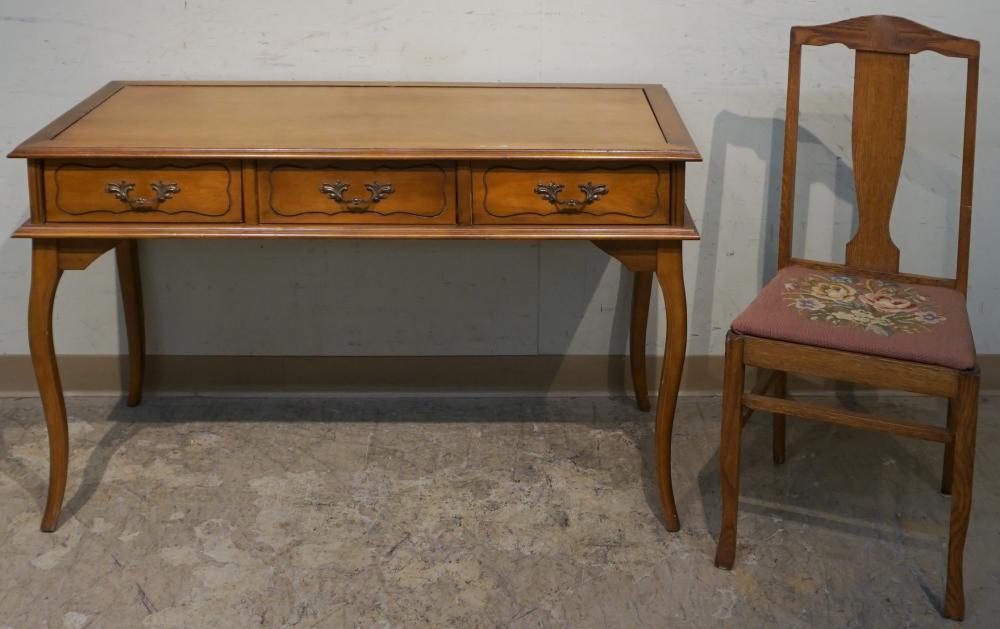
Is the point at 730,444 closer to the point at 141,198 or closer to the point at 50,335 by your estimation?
the point at 141,198

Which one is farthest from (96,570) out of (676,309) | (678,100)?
(678,100)

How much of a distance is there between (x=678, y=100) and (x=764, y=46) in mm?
249

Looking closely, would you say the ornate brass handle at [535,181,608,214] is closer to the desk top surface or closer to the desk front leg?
the desk top surface

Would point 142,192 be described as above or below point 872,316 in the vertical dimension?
above

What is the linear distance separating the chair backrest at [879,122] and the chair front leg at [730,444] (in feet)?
1.55

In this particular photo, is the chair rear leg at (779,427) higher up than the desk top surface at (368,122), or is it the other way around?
the desk top surface at (368,122)

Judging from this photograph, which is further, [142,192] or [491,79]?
[491,79]

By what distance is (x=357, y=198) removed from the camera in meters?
2.68

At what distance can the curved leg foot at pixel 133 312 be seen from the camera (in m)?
3.40

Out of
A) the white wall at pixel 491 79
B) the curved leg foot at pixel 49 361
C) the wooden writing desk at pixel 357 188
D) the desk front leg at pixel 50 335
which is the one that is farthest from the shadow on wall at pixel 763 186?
the curved leg foot at pixel 49 361

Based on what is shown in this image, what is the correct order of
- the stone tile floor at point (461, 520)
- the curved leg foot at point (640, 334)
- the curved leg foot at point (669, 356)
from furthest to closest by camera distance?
the curved leg foot at point (640, 334) < the curved leg foot at point (669, 356) < the stone tile floor at point (461, 520)

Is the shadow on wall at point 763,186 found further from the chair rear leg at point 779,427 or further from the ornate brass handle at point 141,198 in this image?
the ornate brass handle at point 141,198

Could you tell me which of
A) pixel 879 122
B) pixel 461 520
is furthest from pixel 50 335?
pixel 879 122

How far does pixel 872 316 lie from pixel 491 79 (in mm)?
1153
